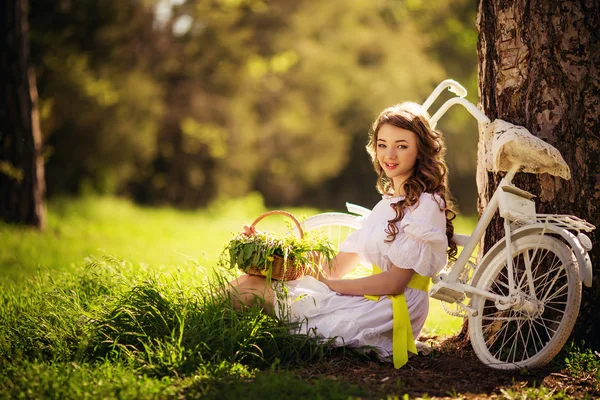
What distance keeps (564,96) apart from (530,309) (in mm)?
1108

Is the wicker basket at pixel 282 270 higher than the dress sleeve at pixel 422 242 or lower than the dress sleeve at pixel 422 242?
lower

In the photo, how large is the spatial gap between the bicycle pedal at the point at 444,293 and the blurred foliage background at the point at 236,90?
30.3 feet

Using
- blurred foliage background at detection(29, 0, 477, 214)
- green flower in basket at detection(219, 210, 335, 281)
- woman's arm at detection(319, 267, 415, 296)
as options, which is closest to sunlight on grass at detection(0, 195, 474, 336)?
green flower in basket at detection(219, 210, 335, 281)

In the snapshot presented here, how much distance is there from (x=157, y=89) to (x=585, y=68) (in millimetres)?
11751

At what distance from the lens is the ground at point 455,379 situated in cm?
288

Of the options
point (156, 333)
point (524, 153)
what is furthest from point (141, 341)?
point (524, 153)

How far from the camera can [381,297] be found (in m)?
3.44

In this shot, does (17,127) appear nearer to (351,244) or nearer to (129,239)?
(129,239)

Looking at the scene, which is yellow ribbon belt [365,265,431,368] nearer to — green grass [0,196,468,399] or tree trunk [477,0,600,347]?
green grass [0,196,468,399]

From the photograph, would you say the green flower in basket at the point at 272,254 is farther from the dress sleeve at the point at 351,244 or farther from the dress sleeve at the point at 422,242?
the dress sleeve at the point at 422,242

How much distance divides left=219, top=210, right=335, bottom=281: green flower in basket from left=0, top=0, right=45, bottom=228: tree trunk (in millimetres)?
6097

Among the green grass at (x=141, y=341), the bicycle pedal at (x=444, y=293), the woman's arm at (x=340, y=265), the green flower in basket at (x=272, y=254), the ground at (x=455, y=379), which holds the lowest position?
the ground at (x=455, y=379)

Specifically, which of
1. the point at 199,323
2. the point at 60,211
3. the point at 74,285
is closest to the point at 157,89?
the point at 60,211

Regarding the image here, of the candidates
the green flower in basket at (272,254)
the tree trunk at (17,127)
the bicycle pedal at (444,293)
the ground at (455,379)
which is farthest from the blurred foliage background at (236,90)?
the ground at (455,379)
